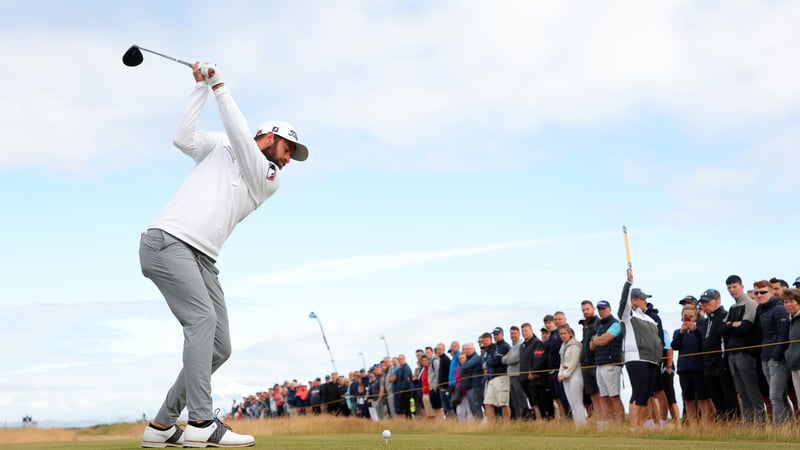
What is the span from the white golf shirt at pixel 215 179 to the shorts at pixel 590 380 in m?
12.7

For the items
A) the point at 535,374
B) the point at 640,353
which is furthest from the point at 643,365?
the point at 535,374

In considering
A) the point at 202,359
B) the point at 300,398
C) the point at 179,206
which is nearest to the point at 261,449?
the point at 202,359

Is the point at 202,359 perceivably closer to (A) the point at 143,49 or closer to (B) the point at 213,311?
(B) the point at 213,311

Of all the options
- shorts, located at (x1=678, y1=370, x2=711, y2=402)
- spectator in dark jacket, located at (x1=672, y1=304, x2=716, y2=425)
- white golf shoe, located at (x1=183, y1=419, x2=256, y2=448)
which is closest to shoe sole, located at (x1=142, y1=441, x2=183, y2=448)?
white golf shoe, located at (x1=183, y1=419, x2=256, y2=448)

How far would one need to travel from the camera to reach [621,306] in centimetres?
1736

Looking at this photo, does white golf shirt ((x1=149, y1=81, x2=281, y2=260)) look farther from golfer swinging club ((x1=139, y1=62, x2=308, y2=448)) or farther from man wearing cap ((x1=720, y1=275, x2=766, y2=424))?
man wearing cap ((x1=720, y1=275, x2=766, y2=424))

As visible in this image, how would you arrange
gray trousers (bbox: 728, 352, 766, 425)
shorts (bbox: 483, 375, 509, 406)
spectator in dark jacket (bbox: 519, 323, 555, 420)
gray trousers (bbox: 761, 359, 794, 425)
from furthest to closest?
shorts (bbox: 483, 375, 509, 406), spectator in dark jacket (bbox: 519, 323, 555, 420), gray trousers (bbox: 728, 352, 766, 425), gray trousers (bbox: 761, 359, 794, 425)

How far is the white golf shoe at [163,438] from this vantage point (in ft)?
25.3

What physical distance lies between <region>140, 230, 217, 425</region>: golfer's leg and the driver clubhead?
175 centimetres

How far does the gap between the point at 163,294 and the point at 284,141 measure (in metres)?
1.63

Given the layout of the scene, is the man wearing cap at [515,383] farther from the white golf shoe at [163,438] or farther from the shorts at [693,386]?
the white golf shoe at [163,438]

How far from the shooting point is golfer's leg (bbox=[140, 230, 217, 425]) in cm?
739

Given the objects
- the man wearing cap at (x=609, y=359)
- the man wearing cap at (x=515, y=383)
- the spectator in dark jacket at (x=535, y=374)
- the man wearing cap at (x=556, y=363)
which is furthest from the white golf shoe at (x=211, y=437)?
the man wearing cap at (x=515, y=383)

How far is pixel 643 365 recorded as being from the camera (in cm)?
1684
